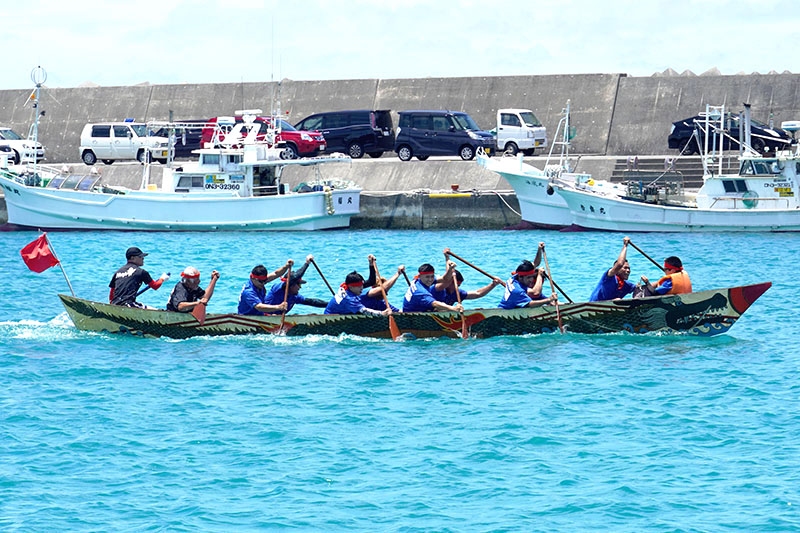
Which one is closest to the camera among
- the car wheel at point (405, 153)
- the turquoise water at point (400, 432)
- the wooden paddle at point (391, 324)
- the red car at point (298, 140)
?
the turquoise water at point (400, 432)

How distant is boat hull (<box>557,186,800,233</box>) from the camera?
3294 centimetres

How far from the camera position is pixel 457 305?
1750 cm

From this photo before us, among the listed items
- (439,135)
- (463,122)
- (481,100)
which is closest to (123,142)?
(439,135)

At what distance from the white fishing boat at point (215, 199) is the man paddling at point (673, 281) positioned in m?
18.5

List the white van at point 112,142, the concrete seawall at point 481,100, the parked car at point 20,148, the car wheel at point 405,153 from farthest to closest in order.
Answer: the white van at point 112,142
the parked car at point 20,148
the concrete seawall at point 481,100
the car wheel at point 405,153

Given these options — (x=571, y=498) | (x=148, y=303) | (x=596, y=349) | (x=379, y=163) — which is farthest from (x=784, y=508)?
(x=379, y=163)

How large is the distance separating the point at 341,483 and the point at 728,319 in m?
8.32

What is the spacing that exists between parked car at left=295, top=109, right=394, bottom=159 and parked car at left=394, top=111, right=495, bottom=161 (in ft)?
2.66

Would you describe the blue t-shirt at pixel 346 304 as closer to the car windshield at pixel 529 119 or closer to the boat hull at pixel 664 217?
the boat hull at pixel 664 217

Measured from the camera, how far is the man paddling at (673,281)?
1733 centimetres

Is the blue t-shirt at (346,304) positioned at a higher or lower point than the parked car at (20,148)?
lower

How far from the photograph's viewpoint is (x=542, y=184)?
34438 millimetres

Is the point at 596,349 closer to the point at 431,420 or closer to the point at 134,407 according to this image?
the point at 431,420

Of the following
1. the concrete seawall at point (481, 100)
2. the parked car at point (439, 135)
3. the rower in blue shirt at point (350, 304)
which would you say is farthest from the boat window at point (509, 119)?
the rower in blue shirt at point (350, 304)
